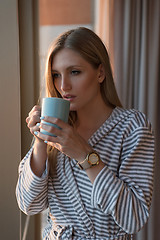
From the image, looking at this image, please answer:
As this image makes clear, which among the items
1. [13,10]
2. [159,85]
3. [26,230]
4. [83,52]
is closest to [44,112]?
[83,52]

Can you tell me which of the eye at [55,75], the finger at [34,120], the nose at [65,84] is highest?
the eye at [55,75]

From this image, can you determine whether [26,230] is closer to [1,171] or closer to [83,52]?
[1,171]

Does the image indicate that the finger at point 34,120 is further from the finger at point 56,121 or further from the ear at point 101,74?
the ear at point 101,74

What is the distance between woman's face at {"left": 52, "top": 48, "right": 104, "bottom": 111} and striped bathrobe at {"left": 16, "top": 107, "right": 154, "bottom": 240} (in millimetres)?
137

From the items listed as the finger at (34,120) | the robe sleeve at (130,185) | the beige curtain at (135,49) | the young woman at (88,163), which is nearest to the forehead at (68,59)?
the young woman at (88,163)

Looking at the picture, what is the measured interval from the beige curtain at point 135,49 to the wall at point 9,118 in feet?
2.78

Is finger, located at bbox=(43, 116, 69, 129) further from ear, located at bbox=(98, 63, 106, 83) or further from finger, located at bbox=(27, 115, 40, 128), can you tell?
ear, located at bbox=(98, 63, 106, 83)

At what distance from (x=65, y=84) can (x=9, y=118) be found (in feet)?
1.07

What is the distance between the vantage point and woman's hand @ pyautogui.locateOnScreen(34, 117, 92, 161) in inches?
33.8

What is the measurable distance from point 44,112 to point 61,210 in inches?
14.3

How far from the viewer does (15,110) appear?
1.23 meters

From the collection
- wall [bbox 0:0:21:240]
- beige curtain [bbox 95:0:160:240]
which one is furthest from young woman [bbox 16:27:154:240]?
beige curtain [bbox 95:0:160:240]

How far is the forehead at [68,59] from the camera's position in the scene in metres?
1.01

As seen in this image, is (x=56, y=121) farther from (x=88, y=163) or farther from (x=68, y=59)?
(x=68, y=59)
